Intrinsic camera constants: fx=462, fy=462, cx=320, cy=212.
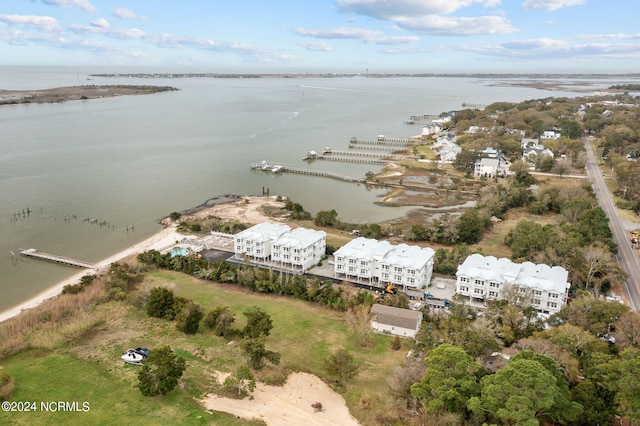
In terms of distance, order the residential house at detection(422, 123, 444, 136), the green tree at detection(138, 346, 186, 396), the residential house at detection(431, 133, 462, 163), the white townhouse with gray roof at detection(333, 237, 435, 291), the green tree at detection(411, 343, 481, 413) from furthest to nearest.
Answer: the residential house at detection(422, 123, 444, 136)
the residential house at detection(431, 133, 462, 163)
the white townhouse with gray roof at detection(333, 237, 435, 291)
the green tree at detection(138, 346, 186, 396)
the green tree at detection(411, 343, 481, 413)

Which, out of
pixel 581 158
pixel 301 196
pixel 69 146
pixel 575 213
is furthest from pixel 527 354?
pixel 69 146

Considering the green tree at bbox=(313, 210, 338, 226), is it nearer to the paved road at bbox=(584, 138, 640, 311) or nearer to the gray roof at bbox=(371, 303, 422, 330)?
the gray roof at bbox=(371, 303, 422, 330)

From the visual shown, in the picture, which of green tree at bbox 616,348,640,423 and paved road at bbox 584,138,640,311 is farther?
paved road at bbox 584,138,640,311

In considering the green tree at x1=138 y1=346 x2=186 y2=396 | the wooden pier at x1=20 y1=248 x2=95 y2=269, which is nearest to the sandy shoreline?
the wooden pier at x1=20 y1=248 x2=95 y2=269

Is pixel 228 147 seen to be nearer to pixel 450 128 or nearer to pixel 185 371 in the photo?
pixel 450 128

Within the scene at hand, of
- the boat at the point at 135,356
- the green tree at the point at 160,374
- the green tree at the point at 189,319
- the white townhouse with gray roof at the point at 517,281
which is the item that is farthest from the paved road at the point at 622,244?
the boat at the point at 135,356

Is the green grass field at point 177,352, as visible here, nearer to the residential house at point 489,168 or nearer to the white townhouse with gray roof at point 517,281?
the white townhouse with gray roof at point 517,281

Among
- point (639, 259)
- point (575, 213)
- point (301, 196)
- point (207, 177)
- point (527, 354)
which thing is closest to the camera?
point (527, 354)
